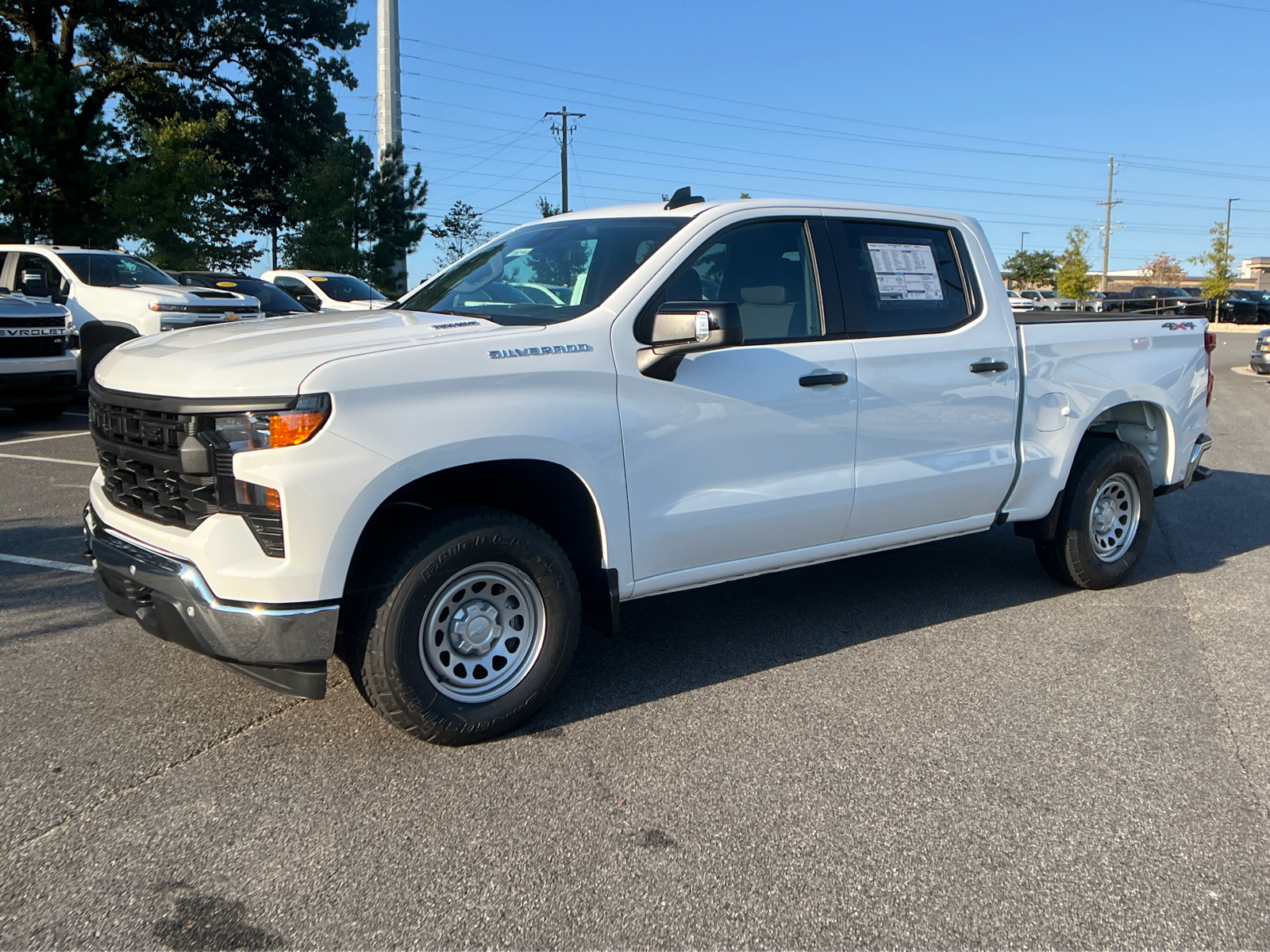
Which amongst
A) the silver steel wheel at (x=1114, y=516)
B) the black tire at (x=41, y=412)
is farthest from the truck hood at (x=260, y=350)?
the black tire at (x=41, y=412)

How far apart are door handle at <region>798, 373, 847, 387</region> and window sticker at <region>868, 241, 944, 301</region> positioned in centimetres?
58

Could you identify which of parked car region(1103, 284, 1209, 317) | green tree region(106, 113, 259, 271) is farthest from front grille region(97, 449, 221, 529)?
green tree region(106, 113, 259, 271)

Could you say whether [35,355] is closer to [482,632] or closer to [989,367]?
[482,632]

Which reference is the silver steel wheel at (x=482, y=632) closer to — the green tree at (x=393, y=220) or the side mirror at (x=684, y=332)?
the side mirror at (x=684, y=332)

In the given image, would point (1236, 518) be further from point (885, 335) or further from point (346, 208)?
point (346, 208)

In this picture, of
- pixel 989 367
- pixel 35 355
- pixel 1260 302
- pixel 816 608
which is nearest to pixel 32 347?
pixel 35 355

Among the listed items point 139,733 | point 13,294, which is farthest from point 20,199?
point 139,733

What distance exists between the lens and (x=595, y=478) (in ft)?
12.6

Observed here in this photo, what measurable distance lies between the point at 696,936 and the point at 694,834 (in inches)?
19.7

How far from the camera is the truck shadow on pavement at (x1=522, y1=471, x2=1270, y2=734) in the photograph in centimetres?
444

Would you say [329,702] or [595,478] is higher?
[595,478]

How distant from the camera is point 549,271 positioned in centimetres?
445

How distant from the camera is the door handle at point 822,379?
4395 mm

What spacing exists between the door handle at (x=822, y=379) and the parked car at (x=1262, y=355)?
1949 centimetres
